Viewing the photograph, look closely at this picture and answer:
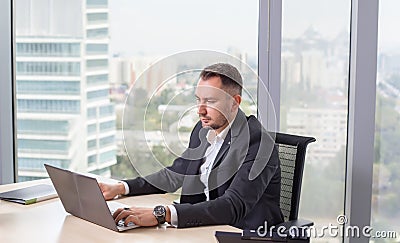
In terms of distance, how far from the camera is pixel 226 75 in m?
2.25

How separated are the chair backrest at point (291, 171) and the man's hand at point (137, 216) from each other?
2.22 feet

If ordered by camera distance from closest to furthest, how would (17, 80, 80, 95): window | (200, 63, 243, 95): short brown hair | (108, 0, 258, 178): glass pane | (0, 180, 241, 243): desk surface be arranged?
(0, 180, 241, 243): desk surface
(200, 63, 243, 95): short brown hair
(108, 0, 258, 178): glass pane
(17, 80, 80, 95): window

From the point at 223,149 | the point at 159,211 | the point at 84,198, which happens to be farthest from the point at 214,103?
the point at 84,198

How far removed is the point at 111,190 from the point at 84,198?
1.19 ft

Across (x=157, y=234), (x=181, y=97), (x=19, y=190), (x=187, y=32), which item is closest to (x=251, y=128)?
(x=181, y=97)

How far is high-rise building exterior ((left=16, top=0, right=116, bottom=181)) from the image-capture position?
3.81 m

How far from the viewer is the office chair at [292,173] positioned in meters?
2.54

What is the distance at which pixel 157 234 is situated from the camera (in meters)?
2.00

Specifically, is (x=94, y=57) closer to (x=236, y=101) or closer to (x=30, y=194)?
(x=30, y=194)

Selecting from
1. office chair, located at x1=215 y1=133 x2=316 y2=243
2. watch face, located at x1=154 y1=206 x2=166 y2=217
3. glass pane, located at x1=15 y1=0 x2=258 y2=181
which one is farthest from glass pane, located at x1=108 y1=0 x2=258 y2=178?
watch face, located at x1=154 y1=206 x2=166 y2=217

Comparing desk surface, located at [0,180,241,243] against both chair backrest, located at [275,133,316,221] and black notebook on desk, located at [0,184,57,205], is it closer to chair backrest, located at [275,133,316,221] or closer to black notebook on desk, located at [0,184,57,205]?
black notebook on desk, located at [0,184,57,205]

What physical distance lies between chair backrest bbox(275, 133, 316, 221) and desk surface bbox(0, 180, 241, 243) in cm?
54

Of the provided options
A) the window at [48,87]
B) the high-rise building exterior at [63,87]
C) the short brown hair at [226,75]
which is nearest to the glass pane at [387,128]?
the short brown hair at [226,75]

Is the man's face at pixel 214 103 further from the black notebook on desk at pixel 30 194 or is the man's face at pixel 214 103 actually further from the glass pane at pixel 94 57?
the glass pane at pixel 94 57
